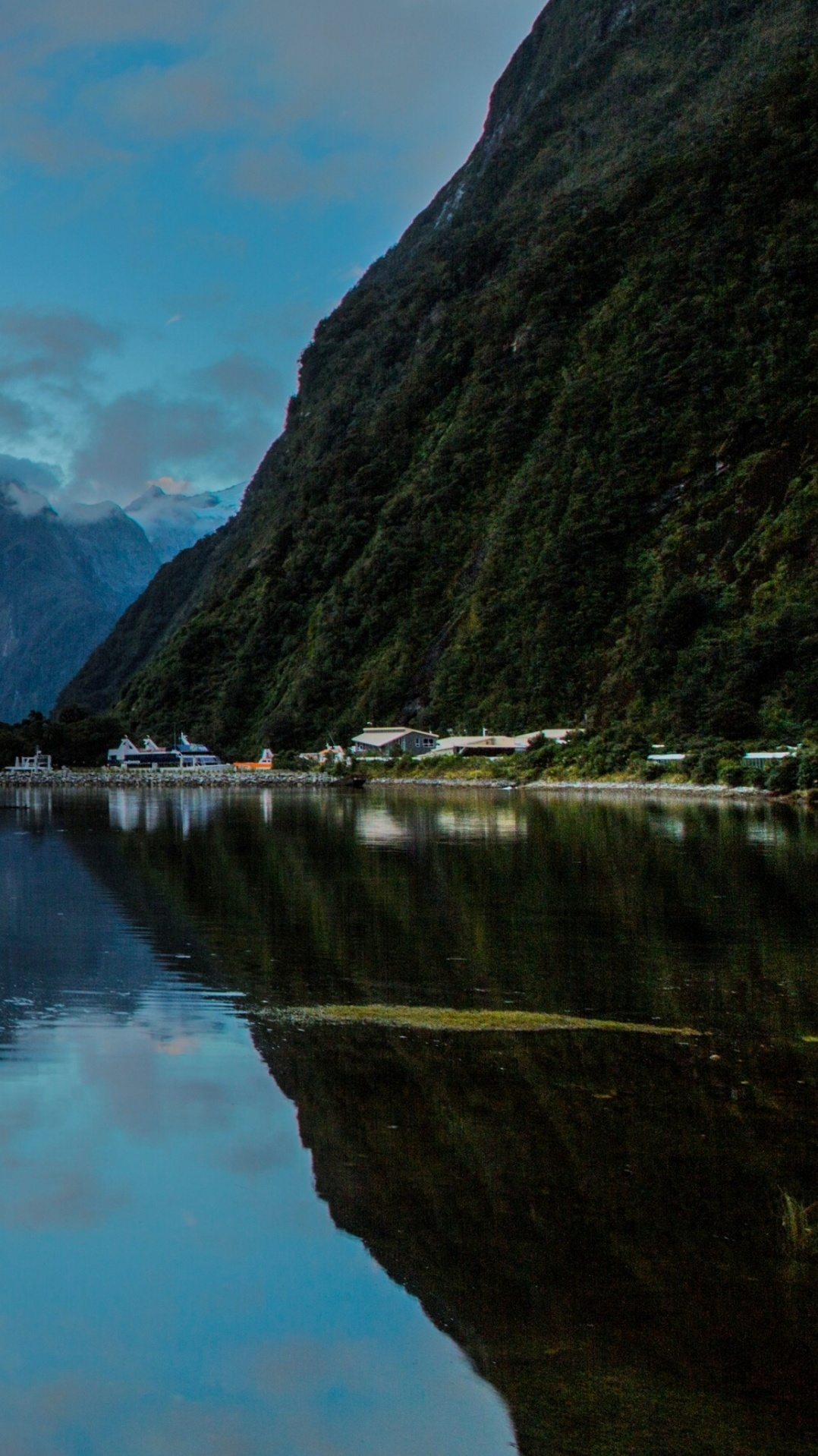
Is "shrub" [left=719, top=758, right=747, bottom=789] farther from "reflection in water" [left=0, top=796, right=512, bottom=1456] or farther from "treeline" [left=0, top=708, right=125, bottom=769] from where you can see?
"treeline" [left=0, top=708, right=125, bottom=769]

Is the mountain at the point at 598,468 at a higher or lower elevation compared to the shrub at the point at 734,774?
higher

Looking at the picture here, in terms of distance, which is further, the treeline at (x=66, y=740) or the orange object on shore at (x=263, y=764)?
the treeline at (x=66, y=740)

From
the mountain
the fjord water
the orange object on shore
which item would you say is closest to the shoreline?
the orange object on shore

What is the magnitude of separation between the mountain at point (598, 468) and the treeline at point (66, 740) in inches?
531

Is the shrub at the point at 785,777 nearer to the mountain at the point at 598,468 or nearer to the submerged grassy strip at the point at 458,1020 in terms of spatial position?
the mountain at the point at 598,468

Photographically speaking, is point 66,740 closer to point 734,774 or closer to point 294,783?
point 294,783

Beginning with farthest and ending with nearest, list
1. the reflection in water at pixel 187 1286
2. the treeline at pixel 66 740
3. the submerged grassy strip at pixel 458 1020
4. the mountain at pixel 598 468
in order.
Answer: the treeline at pixel 66 740, the mountain at pixel 598 468, the submerged grassy strip at pixel 458 1020, the reflection in water at pixel 187 1286

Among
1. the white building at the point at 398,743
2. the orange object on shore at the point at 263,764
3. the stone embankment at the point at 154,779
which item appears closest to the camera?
the stone embankment at the point at 154,779

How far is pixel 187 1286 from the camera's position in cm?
776

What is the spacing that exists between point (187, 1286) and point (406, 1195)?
1806 millimetres

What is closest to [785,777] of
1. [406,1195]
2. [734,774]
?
[734,774]

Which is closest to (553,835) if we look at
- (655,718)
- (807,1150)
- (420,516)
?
(807,1150)

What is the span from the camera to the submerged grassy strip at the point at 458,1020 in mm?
13906

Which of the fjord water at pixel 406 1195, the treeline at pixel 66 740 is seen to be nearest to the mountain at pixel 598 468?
the treeline at pixel 66 740
